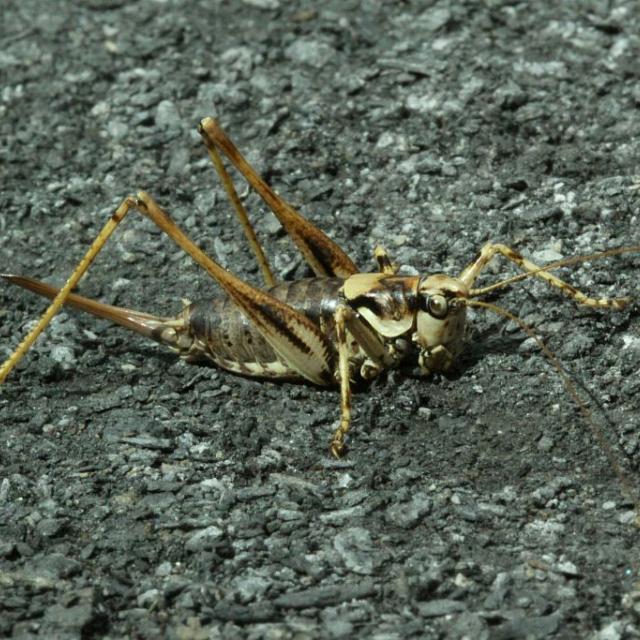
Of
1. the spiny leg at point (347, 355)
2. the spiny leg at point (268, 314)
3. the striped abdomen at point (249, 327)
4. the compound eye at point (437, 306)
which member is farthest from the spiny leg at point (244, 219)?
the compound eye at point (437, 306)

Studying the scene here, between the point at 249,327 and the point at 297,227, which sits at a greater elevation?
the point at 297,227

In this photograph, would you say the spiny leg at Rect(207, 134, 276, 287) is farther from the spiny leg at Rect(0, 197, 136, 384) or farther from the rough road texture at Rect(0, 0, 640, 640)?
the spiny leg at Rect(0, 197, 136, 384)

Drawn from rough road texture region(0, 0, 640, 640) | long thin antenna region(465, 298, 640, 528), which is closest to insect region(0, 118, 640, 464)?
rough road texture region(0, 0, 640, 640)

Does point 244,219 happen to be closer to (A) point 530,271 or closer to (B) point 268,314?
(B) point 268,314

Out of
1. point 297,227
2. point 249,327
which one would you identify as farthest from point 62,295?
point 297,227

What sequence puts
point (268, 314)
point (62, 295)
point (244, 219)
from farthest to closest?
1. point (244, 219)
2. point (268, 314)
3. point (62, 295)

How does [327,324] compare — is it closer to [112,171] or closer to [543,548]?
[543,548]

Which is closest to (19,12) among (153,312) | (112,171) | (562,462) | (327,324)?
(112,171)
